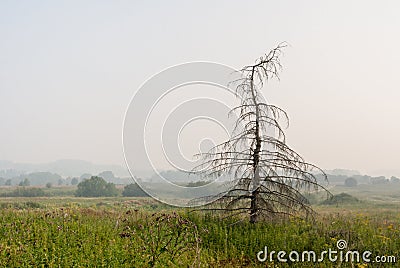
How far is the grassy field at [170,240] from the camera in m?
7.72

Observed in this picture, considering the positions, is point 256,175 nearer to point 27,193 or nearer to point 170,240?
point 170,240

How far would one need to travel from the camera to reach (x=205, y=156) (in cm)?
1257

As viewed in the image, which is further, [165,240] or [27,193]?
[27,193]

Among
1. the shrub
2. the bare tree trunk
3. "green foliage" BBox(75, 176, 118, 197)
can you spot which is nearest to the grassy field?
the bare tree trunk

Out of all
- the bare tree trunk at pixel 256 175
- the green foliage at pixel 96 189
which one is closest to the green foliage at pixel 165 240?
the bare tree trunk at pixel 256 175

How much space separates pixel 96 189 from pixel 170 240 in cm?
4353

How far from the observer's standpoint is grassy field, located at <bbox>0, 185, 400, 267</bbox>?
772 centimetres

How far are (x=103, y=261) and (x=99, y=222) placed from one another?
4.66 meters

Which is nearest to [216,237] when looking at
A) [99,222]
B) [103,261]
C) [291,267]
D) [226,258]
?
[226,258]

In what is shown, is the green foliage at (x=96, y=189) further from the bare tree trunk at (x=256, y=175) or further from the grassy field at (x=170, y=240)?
the bare tree trunk at (x=256, y=175)

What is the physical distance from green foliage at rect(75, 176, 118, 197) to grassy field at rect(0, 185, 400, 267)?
120 ft

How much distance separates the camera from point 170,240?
815 centimetres

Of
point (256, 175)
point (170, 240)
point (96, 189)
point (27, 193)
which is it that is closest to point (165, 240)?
point (170, 240)

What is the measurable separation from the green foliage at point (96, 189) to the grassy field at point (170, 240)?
36722 mm
